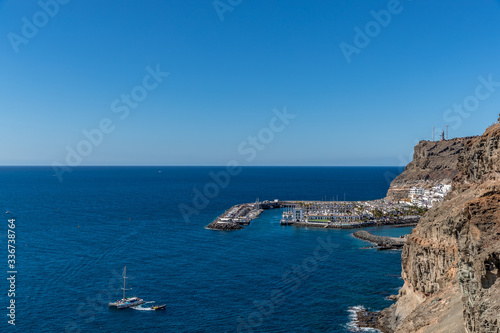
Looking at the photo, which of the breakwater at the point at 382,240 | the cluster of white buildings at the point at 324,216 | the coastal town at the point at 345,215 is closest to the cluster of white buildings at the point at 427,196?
the coastal town at the point at 345,215

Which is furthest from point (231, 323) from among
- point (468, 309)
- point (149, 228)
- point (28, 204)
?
point (28, 204)

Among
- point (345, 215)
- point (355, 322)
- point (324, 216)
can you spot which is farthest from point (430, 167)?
point (355, 322)

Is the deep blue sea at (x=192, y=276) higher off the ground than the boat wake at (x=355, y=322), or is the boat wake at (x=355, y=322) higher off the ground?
the deep blue sea at (x=192, y=276)

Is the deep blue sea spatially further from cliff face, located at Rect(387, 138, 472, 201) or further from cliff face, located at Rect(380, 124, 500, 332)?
cliff face, located at Rect(387, 138, 472, 201)

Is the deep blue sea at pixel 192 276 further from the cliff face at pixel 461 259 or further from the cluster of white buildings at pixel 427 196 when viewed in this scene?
the cluster of white buildings at pixel 427 196

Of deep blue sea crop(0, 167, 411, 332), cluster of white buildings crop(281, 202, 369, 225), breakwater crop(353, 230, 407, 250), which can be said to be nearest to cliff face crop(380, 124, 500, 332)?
deep blue sea crop(0, 167, 411, 332)

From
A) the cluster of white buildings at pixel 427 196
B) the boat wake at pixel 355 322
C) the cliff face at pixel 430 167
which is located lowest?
the boat wake at pixel 355 322

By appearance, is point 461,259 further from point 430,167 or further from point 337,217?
point 430,167
